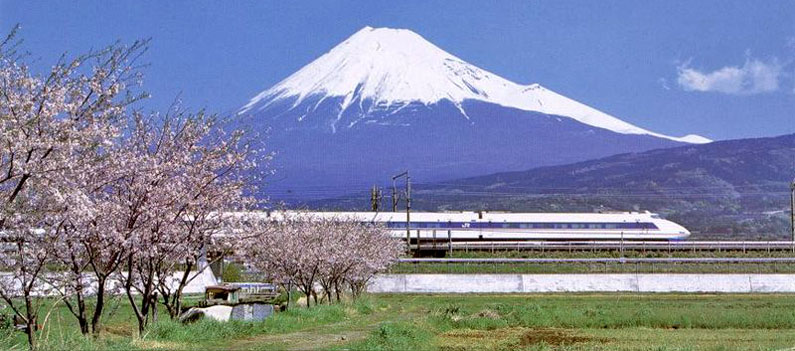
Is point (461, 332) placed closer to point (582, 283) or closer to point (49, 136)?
point (49, 136)

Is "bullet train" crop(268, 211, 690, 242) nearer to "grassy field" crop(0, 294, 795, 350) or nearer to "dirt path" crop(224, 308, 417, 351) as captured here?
"grassy field" crop(0, 294, 795, 350)

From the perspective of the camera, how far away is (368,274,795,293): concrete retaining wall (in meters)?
71.6

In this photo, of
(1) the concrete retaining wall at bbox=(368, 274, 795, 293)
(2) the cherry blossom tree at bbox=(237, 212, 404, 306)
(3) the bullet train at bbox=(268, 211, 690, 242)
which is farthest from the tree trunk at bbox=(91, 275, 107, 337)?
(3) the bullet train at bbox=(268, 211, 690, 242)

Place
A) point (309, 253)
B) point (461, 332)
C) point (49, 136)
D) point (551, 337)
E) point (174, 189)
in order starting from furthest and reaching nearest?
point (309, 253) → point (461, 332) → point (551, 337) → point (174, 189) → point (49, 136)

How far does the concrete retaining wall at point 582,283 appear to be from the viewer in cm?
7156

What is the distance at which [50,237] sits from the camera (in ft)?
59.9

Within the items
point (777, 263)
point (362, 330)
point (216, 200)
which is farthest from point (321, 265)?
point (777, 263)

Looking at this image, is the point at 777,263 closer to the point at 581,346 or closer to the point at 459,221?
the point at 459,221

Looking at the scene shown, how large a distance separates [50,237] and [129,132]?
4.80 metres

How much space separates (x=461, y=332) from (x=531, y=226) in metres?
75.1

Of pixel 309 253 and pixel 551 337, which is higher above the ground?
pixel 309 253

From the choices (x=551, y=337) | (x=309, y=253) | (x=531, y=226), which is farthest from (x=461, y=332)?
(x=531, y=226)

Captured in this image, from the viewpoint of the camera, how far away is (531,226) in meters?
110

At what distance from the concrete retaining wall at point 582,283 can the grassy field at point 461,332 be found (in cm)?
2150
